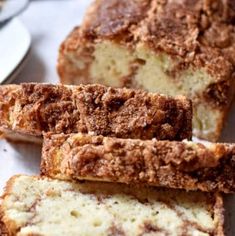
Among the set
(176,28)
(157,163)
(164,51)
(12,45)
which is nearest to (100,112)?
(157,163)

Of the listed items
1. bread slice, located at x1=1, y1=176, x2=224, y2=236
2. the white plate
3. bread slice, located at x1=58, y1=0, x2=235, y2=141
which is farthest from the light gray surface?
bread slice, located at x1=1, y1=176, x2=224, y2=236

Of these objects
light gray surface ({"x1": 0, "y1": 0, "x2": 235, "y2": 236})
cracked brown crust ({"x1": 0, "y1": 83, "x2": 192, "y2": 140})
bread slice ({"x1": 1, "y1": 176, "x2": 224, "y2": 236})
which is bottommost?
light gray surface ({"x1": 0, "y1": 0, "x2": 235, "y2": 236})

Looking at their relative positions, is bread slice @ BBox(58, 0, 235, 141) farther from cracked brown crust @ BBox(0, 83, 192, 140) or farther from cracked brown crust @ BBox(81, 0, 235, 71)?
cracked brown crust @ BBox(0, 83, 192, 140)

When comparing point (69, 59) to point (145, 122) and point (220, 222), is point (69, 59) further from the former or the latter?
point (220, 222)

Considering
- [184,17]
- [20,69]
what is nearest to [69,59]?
[20,69]

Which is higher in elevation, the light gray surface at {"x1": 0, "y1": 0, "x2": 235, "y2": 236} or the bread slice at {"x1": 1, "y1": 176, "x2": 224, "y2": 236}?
the bread slice at {"x1": 1, "y1": 176, "x2": 224, "y2": 236}

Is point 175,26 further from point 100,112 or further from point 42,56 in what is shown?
point 42,56
